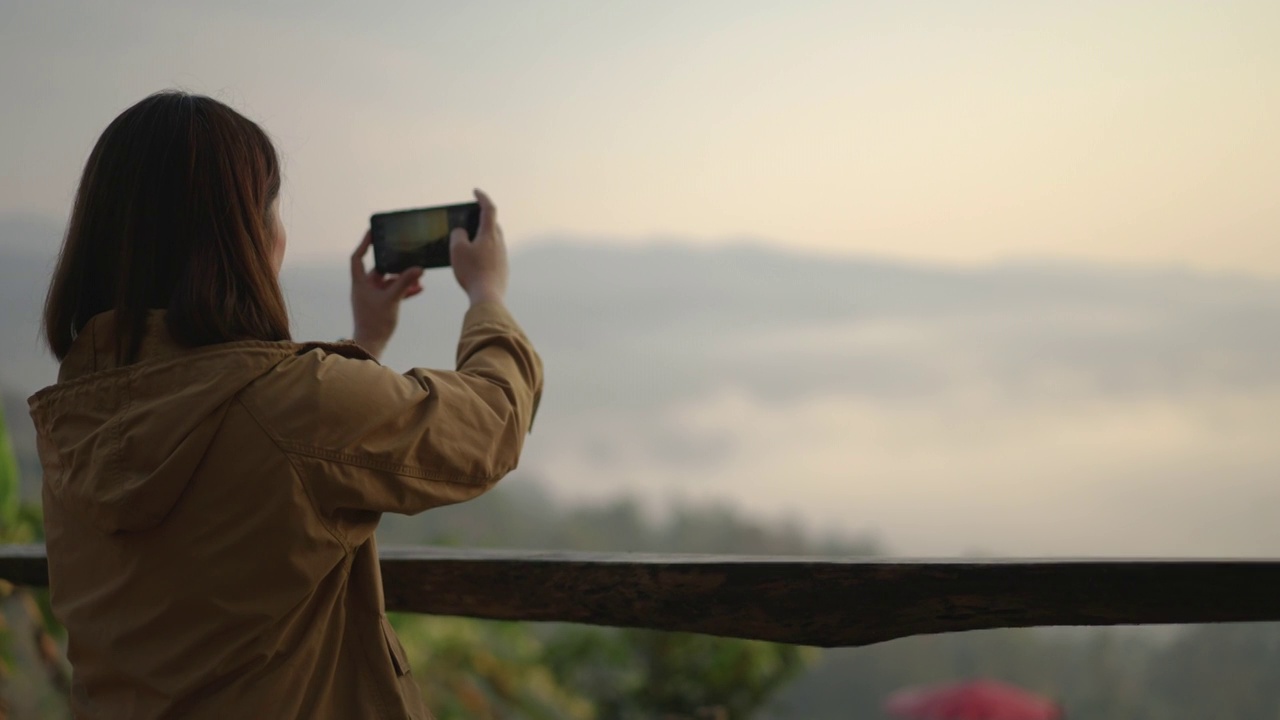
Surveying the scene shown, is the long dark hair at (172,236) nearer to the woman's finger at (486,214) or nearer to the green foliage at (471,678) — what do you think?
the woman's finger at (486,214)

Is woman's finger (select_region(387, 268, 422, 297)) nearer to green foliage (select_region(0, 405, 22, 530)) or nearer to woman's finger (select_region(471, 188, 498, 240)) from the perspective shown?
woman's finger (select_region(471, 188, 498, 240))

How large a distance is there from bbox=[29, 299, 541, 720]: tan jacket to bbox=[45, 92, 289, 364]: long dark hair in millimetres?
25

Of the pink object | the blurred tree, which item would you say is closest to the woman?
the blurred tree

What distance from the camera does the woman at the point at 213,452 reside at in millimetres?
848

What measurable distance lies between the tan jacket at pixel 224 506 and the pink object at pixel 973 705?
708 cm

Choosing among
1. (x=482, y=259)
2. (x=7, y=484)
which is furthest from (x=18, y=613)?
(x=482, y=259)

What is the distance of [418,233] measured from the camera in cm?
123

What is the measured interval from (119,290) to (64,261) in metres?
0.09

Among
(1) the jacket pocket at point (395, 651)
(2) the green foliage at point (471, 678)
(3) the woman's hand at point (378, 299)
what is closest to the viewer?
(1) the jacket pocket at point (395, 651)

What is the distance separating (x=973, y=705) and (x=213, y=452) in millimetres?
7349

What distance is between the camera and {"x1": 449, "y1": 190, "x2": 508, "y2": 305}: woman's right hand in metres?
1.16

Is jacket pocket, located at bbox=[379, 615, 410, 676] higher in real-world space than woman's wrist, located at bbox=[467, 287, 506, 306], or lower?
lower

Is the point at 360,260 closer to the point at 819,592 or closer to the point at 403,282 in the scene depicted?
the point at 403,282

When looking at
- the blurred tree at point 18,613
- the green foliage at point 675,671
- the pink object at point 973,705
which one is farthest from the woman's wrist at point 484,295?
the pink object at point 973,705
